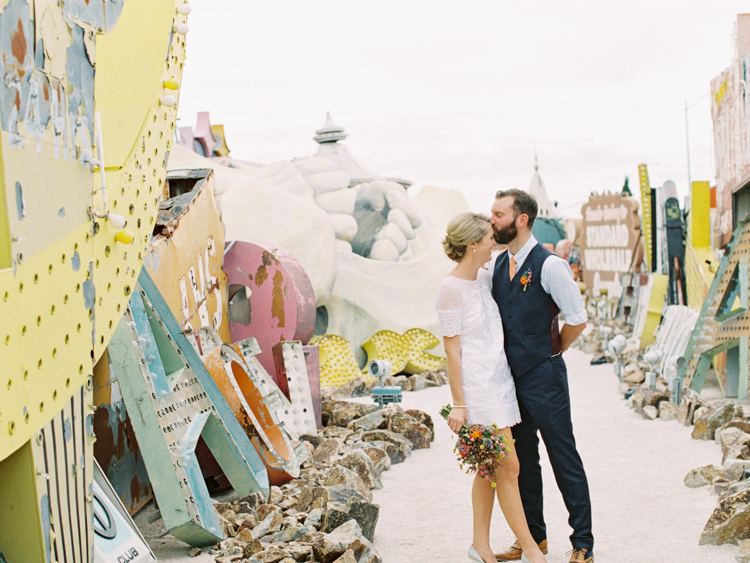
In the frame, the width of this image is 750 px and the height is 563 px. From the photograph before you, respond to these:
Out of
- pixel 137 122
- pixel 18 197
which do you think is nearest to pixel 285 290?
pixel 137 122

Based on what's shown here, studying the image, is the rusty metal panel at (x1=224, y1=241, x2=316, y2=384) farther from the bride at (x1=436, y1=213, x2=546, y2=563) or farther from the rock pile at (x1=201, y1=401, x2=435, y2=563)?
the bride at (x1=436, y1=213, x2=546, y2=563)

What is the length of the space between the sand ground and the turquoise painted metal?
26 centimetres

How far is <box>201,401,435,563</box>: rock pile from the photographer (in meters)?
3.24

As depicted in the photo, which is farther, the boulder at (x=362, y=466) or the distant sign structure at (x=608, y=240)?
the distant sign structure at (x=608, y=240)

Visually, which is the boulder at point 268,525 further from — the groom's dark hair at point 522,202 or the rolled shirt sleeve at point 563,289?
the groom's dark hair at point 522,202

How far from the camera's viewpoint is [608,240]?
48.8 feet

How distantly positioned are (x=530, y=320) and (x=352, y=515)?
4.32 ft

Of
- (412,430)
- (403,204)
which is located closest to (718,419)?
(412,430)

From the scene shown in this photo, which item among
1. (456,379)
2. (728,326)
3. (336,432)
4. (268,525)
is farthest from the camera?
(728,326)

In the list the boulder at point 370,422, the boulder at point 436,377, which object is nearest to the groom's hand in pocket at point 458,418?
the boulder at point 370,422

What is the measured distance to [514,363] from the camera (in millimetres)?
3156

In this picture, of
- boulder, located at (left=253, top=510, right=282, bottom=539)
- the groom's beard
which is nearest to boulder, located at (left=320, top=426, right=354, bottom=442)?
boulder, located at (left=253, top=510, right=282, bottom=539)

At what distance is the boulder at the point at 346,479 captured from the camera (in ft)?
14.1

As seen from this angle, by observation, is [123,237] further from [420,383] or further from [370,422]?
[420,383]
